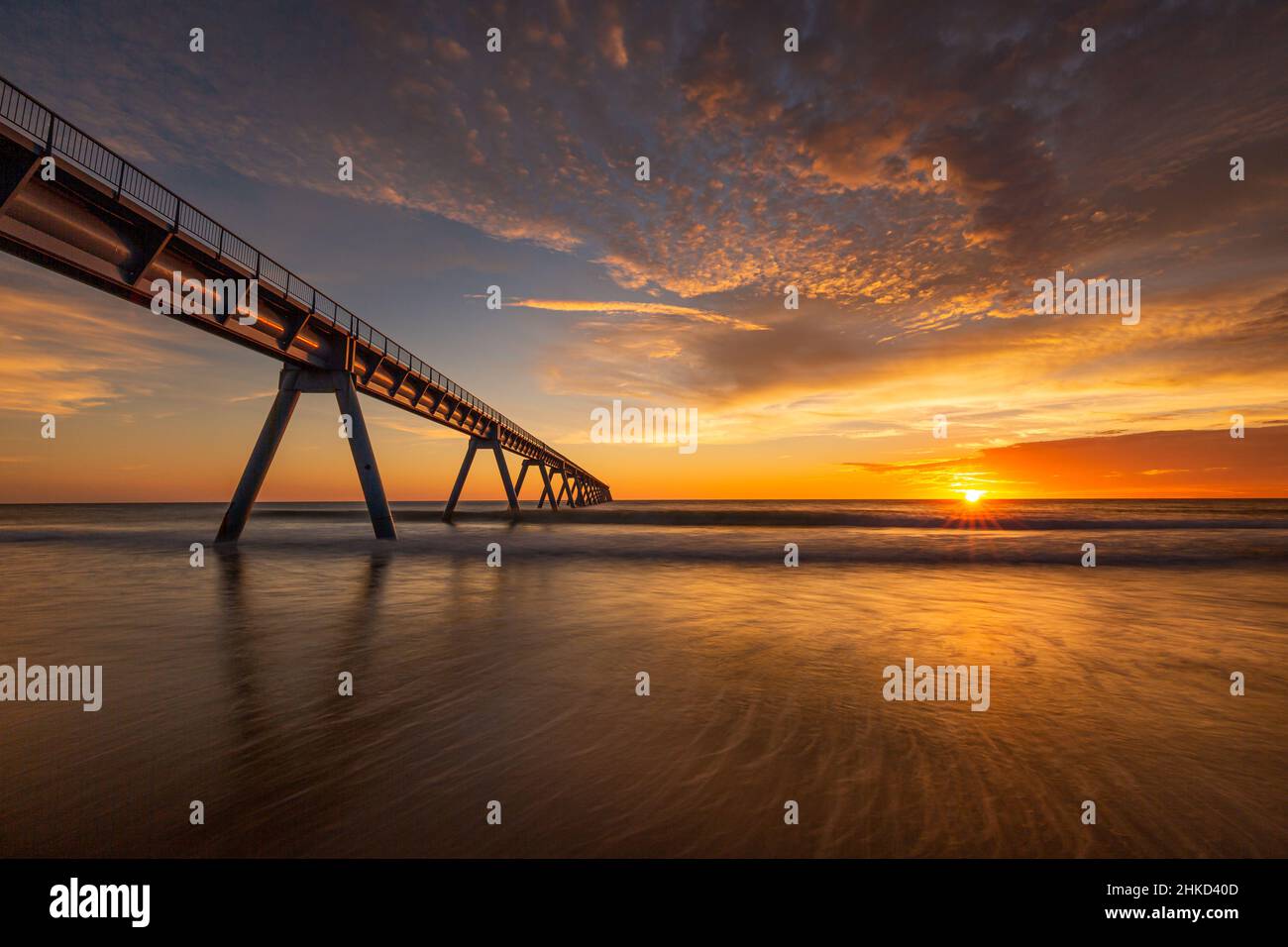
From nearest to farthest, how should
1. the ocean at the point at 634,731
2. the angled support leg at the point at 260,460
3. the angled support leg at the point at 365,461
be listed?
the ocean at the point at 634,731 < the angled support leg at the point at 260,460 < the angled support leg at the point at 365,461

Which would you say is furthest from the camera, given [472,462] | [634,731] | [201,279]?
[472,462]

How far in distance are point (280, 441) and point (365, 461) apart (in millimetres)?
3297

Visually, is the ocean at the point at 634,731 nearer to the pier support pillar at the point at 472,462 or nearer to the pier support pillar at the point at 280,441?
the pier support pillar at the point at 280,441

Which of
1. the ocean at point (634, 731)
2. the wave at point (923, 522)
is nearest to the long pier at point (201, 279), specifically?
the ocean at point (634, 731)

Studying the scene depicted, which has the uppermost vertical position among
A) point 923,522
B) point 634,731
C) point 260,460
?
point 260,460

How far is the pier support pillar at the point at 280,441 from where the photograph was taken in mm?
21312

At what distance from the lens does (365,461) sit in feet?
77.9

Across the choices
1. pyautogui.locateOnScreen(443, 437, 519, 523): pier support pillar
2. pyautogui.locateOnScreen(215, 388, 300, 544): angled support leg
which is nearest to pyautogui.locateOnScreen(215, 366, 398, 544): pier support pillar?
pyautogui.locateOnScreen(215, 388, 300, 544): angled support leg

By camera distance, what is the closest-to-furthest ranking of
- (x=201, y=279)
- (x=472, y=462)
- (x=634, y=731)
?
(x=634, y=731) < (x=201, y=279) < (x=472, y=462)

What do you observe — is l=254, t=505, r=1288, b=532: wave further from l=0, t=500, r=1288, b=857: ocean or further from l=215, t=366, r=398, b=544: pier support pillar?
l=0, t=500, r=1288, b=857: ocean

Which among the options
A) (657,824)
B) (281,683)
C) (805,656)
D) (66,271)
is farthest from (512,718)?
(66,271)

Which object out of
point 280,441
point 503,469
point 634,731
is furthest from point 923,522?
point 634,731

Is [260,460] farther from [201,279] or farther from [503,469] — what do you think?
[503,469]

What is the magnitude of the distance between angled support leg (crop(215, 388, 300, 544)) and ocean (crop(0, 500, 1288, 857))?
1161cm
